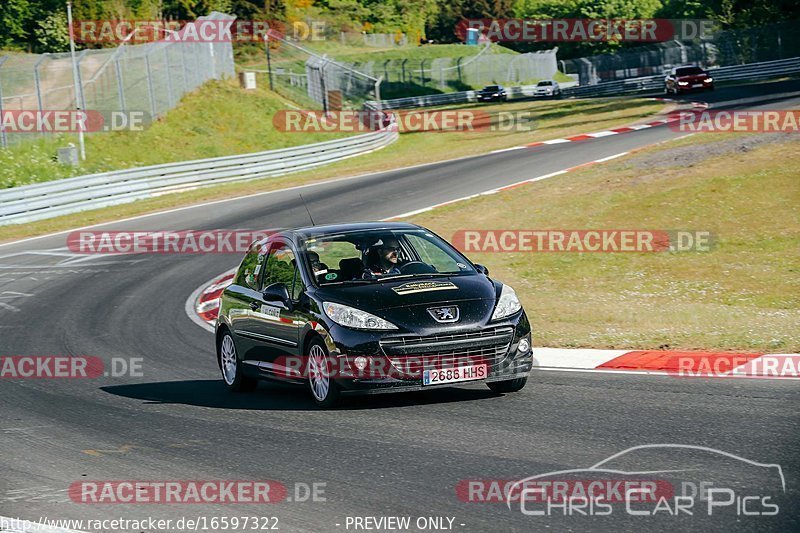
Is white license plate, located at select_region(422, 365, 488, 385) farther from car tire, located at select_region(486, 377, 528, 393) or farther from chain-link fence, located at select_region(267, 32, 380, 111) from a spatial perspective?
chain-link fence, located at select_region(267, 32, 380, 111)

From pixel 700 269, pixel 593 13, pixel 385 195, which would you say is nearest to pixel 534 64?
pixel 593 13

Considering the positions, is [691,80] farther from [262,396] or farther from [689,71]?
[262,396]

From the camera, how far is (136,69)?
40.4 metres

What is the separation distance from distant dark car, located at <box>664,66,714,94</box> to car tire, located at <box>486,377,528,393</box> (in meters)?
45.0

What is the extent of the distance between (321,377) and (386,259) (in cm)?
138

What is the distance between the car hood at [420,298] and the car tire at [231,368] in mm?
1818

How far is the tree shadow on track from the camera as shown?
9445 millimetres

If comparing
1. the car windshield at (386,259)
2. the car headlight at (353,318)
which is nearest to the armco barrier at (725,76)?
the car windshield at (386,259)

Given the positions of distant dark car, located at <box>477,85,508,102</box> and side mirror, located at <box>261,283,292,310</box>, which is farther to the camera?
distant dark car, located at <box>477,85,508,102</box>

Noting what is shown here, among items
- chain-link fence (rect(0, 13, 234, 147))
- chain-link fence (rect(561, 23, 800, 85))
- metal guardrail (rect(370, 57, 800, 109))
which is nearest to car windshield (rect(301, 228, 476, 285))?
chain-link fence (rect(0, 13, 234, 147))

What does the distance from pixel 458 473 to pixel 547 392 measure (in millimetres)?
2777

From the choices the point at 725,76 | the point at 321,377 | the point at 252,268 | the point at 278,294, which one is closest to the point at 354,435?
the point at 321,377

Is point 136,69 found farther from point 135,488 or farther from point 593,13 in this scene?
point 593,13

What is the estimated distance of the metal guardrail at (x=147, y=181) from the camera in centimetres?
2814
